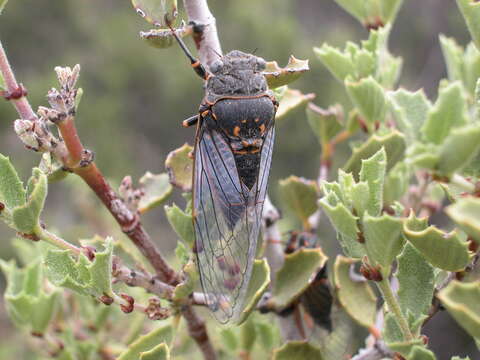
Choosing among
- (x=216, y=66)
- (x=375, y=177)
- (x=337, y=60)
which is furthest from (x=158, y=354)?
→ (x=337, y=60)

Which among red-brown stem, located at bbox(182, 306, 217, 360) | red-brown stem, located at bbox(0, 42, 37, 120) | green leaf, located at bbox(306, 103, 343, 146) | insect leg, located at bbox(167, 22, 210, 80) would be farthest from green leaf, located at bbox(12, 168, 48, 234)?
green leaf, located at bbox(306, 103, 343, 146)

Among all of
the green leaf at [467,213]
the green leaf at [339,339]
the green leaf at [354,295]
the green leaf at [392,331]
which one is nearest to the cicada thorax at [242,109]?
the green leaf at [354,295]

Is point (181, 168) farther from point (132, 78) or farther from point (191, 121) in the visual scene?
point (132, 78)

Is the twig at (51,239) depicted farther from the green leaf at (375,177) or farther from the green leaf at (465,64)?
the green leaf at (465,64)

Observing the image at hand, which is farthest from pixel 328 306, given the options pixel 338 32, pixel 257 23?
pixel 338 32

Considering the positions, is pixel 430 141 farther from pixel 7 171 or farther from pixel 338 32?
pixel 338 32

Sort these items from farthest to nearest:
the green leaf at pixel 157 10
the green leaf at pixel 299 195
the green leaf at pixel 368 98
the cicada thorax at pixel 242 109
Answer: the green leaf at pixel 299 195, the cicada thorax at pixel 242 109, the green leaf at pixel 368 98, the green leaf at pixel 157 10

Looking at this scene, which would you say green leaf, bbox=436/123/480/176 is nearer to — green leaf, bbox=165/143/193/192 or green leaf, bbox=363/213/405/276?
green leaf, bbox=363/213/405/276
